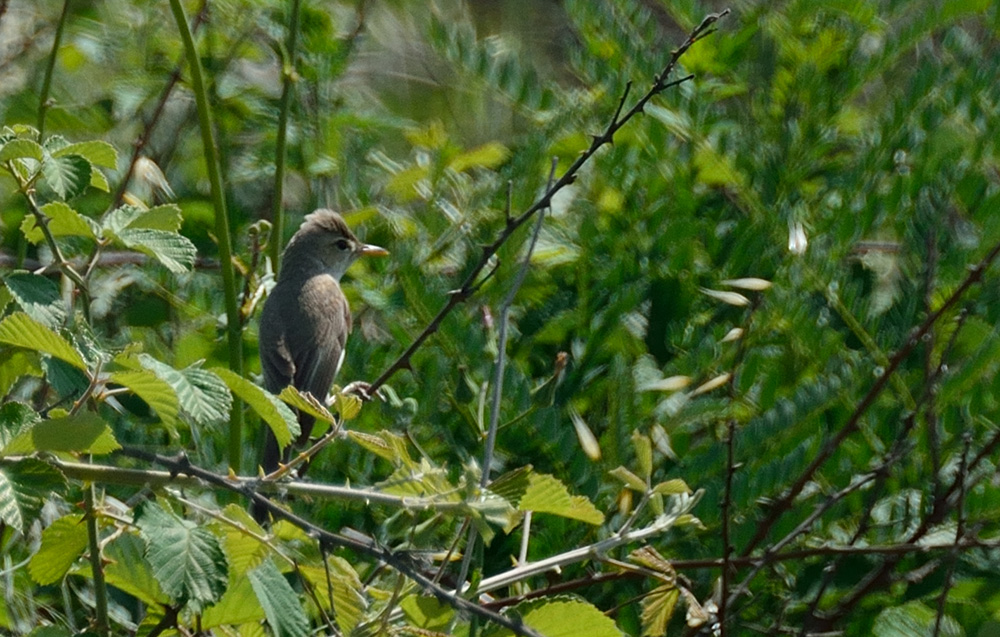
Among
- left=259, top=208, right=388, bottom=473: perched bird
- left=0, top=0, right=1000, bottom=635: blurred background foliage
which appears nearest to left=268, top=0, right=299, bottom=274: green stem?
left=0, top=0, right=1000, bottom=635: blurred background foliage

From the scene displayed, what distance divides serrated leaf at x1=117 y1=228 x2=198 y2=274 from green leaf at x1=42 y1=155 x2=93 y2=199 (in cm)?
12

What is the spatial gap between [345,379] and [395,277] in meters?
0.27

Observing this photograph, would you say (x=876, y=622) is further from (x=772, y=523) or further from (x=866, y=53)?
(x=866, y=53)

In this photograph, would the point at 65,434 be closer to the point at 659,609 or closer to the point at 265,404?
the point at 265,404

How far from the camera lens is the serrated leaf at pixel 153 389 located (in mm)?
1553

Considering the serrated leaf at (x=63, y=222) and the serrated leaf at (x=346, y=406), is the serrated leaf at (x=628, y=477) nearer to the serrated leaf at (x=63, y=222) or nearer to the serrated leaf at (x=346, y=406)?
the serrated leaf at (x=346, y=406)

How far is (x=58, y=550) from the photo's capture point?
1807mm

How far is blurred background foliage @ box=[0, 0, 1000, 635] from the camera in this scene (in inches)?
97.4

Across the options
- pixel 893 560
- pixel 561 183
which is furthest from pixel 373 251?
pixel 893 560

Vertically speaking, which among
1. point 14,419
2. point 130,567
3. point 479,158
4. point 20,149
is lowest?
point 130,567

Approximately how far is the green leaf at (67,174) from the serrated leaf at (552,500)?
720mm

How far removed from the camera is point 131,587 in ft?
6.37

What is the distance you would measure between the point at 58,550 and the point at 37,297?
361 millimetres

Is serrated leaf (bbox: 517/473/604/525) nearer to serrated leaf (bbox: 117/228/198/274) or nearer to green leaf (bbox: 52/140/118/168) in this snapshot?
serrated leaf (bbox: 117/228/198/274)
